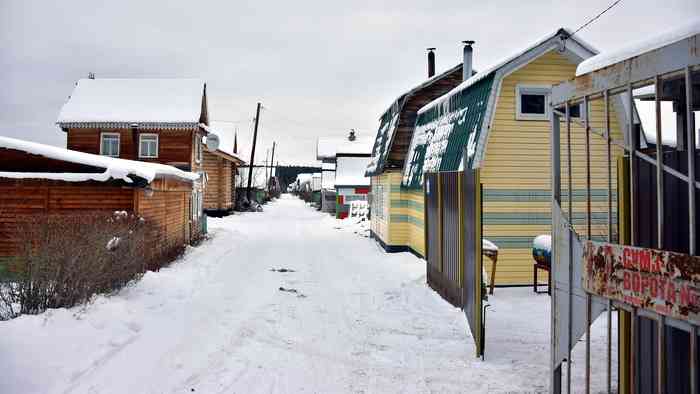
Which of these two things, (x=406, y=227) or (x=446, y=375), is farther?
(x=406, y=227)

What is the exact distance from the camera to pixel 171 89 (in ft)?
83.3

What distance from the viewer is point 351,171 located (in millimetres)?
41125

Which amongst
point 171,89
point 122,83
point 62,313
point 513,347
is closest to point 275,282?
point 62,313

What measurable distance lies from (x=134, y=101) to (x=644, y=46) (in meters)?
24.4

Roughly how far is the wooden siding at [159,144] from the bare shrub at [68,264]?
1373 centimetres

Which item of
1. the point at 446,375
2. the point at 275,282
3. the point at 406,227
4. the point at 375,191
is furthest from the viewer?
the point at 375,191

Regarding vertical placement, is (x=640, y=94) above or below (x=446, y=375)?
above

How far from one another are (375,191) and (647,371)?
17824mm

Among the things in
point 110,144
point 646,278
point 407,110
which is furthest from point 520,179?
point 110,144

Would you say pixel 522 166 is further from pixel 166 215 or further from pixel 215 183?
pixel 215 183

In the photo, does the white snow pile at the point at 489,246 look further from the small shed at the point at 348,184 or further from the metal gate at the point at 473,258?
the small shed at the point at 348,184

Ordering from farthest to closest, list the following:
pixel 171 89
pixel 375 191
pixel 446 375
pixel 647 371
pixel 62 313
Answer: pixel 171 89
pixel 375 191
pixel 62 313
pixel 446 375
pixel 647 371

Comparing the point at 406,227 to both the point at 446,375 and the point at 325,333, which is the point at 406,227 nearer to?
the point at 325,333

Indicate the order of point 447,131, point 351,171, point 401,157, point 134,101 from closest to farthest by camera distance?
point 447,131 < point 401,157 < point 134,101 < point 351,171
